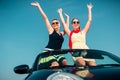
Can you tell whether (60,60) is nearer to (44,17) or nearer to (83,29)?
(83,29)

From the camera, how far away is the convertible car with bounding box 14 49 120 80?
3908 millimetres

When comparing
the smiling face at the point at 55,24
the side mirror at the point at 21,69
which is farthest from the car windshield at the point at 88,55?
the smiling face at the point at 55,24

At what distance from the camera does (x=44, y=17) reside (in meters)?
9.70

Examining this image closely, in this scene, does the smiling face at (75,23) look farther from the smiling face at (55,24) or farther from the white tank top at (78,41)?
the smiling face at (55,24)

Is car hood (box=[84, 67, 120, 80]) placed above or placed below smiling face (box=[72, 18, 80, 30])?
below

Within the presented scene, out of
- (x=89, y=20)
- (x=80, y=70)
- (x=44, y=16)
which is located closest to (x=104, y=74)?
(x=80, y=70)

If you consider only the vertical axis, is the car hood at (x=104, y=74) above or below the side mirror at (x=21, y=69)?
above

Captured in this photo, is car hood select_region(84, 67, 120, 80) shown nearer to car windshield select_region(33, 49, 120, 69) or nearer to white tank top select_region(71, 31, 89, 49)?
car windshield select_region(33, 49, 120, 69)

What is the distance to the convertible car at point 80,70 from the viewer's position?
12.8ft

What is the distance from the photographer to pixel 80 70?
14.2 feet

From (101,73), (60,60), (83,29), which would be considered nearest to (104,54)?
(60,60)

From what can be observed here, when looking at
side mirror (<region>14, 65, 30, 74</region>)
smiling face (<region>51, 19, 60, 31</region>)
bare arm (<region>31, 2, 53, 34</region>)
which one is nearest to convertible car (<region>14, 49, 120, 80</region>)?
side mirror (<region>14, 65, 30, 74</region>)

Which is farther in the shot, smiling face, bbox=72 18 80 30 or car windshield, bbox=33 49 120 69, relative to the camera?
smiling face, bbox=72 18 80 30

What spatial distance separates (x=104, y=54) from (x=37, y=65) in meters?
1.21
